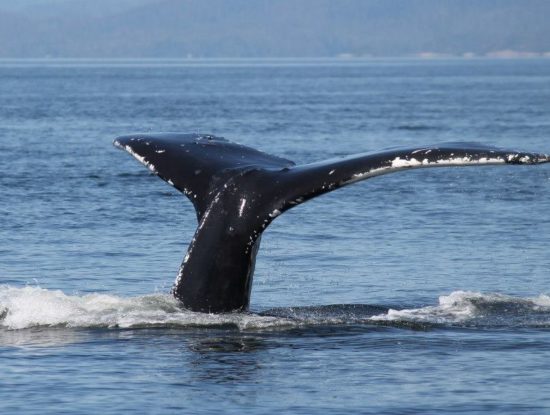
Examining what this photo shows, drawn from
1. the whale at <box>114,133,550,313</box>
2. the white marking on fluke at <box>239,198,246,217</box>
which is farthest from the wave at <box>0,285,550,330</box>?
the white marking on fluke at <box>239,198,246,217</box>

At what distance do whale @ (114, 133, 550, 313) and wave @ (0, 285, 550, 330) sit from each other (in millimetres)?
652

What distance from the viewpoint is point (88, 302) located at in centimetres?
1200

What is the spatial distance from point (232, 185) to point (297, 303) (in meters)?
3.03

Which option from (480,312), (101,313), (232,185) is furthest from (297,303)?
(232,185)

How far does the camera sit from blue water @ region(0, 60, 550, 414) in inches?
373

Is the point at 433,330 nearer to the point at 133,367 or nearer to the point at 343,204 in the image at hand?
the point at 133,367

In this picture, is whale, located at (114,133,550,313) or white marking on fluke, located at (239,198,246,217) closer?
whale, located at (114,133,550,313)

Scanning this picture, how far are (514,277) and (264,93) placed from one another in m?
61.8

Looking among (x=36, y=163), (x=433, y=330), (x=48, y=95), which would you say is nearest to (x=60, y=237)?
(x=433, y=330)

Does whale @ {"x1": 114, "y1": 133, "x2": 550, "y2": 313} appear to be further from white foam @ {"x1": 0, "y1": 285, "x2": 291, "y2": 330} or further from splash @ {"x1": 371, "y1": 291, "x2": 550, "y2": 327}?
splash @ {"x1": 371, "y1": 291, "x2": 550, "y2": 327}

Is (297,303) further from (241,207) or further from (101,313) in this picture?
(241,207)

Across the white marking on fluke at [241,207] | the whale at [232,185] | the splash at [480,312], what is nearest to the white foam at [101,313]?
the whale at [232,185]

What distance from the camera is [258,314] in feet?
37.6

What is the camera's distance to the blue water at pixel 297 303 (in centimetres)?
948
